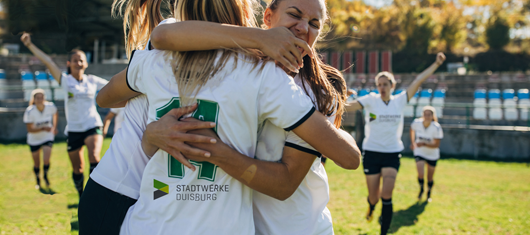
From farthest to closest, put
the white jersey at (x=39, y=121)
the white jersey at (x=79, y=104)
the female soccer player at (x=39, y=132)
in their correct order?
1. the white jersey at (x=39, y=121)
2. the female soccer player at (x=39, y=132)
3. the white jersey at (x=79, y=104)

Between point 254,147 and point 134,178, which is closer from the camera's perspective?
point 254,147

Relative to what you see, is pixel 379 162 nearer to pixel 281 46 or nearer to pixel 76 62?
pixel 281 46

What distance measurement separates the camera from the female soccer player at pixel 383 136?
18.7ft

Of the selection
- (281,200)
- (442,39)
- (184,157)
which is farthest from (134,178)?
(442,39)

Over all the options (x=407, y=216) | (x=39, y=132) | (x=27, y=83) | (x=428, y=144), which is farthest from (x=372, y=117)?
(x=27, y=83)

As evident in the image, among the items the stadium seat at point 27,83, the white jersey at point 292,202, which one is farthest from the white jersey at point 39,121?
the stadium seat at point 27,83

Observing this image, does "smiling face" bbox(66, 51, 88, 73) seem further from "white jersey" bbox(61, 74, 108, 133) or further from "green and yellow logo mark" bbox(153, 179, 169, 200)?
"green and yellow logo mark" bbox(153, 179, 169, 200)

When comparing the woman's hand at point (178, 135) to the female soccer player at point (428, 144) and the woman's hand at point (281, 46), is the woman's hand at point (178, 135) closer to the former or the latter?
the woman's hand at point (281, 46)

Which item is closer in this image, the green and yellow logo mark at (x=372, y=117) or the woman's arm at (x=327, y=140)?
the woman's arm at (x=327, y=140)

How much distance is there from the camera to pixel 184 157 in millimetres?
1357

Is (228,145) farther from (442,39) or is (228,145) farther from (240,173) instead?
(442,39)

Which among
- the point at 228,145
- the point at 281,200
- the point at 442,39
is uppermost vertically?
the point at 442,39

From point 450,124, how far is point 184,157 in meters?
15.0

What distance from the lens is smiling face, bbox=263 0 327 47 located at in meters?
1.61
